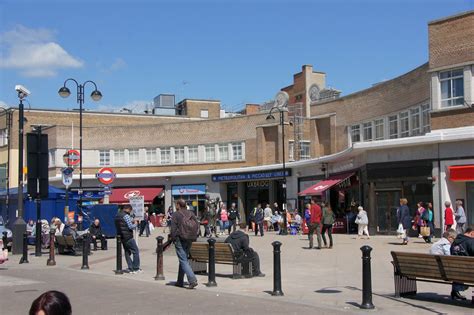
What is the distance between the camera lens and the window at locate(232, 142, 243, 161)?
50.9 metres

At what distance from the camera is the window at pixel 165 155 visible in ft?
179

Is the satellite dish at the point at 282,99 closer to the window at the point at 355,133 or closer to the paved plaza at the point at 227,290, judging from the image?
the window at the point at 355,133

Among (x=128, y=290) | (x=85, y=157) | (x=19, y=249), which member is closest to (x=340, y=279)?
(x=128, y=290)

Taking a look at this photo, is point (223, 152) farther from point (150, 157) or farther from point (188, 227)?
point (188, 227)

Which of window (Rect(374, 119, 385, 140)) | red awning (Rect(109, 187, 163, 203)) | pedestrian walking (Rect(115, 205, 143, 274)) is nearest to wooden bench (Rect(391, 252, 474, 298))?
pedestrian walking (Rect(115, 205, 143, 274))

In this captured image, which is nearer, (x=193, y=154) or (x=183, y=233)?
(x=183, y=233)

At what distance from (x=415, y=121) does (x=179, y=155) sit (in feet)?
79.9

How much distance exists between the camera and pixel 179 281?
43.2ft

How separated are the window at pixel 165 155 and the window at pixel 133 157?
2.50m

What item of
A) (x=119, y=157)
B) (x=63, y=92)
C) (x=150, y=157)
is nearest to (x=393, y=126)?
(x=63, y=92)

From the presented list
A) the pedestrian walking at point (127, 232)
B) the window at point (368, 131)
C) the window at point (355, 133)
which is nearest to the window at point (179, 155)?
the window at point (355, 133)

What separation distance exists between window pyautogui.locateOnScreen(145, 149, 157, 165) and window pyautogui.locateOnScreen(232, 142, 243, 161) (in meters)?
8.00

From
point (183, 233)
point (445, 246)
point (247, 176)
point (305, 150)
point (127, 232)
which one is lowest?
point (445, 246)

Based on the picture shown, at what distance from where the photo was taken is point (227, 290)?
40.8 feet
